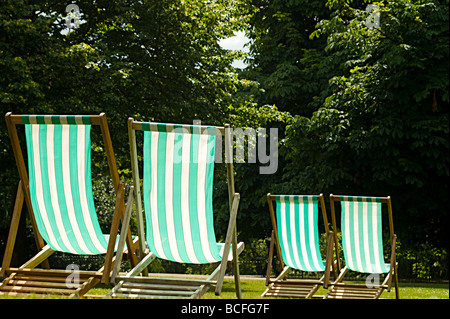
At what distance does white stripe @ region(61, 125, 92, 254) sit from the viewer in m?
3.73

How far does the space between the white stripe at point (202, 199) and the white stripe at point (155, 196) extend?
0.97 ft

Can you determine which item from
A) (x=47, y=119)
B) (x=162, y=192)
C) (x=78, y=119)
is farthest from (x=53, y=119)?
(x=162, y=192)

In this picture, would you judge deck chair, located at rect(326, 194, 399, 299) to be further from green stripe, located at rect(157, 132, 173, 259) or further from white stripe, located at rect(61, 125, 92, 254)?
white stripe, located at rect(61, 125, 92, 254)

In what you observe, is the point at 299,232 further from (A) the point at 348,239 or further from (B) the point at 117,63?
(B) the point at 117,63

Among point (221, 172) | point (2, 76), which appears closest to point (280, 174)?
point (221, 172)

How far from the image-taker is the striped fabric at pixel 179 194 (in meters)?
3.67

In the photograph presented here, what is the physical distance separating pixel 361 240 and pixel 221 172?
836cm

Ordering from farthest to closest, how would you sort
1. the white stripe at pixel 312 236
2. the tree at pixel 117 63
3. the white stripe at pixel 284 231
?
the tree at pixel 117 63
the white stripe at pixel 284 231
the white stripe at pixel 312 236

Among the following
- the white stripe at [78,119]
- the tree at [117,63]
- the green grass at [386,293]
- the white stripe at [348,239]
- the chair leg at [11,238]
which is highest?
the tree at [117,63]

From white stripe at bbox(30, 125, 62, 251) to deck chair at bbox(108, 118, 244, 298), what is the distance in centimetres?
62

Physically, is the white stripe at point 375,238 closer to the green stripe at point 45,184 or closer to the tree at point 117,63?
the green stripe at point 45,184

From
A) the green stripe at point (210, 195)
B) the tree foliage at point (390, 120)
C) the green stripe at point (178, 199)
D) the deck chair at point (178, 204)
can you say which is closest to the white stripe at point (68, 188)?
the deck chair at point (178, 204)

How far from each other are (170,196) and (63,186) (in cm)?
73
